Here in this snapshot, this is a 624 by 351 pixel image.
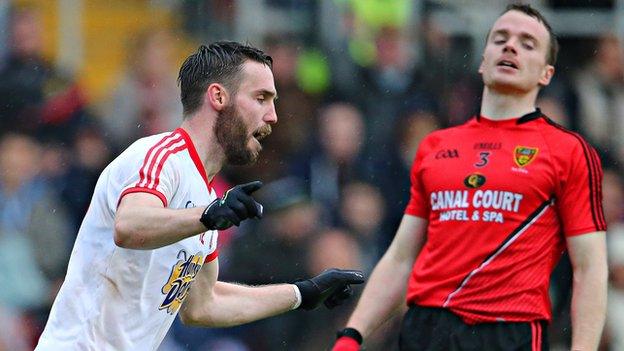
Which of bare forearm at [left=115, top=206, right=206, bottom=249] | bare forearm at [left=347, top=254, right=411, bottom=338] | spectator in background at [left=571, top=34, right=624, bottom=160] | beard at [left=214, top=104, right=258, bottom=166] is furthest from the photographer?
spectator in background at [left=571, top=34, right=624, bottom=160]

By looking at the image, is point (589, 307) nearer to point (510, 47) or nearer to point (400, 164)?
point (510, 47)

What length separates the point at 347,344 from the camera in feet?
18.3

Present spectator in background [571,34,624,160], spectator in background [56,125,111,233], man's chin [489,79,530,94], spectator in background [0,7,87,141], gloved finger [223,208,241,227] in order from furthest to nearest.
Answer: spectator in background [571,34,624,160]
spectator in background [0,7,87,141]
spectator in background [56,125,111,233]
man's chin [489,79,530,94]
gloved finger [223,208,241,227]

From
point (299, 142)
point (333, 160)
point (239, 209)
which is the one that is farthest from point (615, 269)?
point (239, 209)

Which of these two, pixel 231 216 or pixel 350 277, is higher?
pixel 231 216

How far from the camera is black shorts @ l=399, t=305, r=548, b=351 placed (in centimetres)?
536

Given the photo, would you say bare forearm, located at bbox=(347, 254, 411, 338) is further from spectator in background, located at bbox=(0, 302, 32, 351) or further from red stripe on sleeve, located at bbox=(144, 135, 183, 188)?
spectator in background, located at bbox=(0, 302, 32, 351)

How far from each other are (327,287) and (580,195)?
1.13 metres

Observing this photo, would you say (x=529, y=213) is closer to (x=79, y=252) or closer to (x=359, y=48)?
(x=79, y=252)

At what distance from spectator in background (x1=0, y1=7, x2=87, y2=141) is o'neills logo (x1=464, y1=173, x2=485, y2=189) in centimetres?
424

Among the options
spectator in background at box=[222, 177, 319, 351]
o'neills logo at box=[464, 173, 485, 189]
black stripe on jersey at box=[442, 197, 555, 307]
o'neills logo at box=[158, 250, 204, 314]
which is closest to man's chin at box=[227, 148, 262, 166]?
o'neills logo at box=[158, 250, 204, 314]

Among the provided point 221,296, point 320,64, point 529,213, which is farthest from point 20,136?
point 529,213

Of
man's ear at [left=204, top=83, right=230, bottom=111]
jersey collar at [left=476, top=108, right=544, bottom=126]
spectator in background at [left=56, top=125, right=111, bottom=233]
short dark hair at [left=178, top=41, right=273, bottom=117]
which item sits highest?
short dark hair at [left=178, top=41, right=273, bottom=117]

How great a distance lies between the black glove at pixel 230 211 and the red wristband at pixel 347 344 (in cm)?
142
